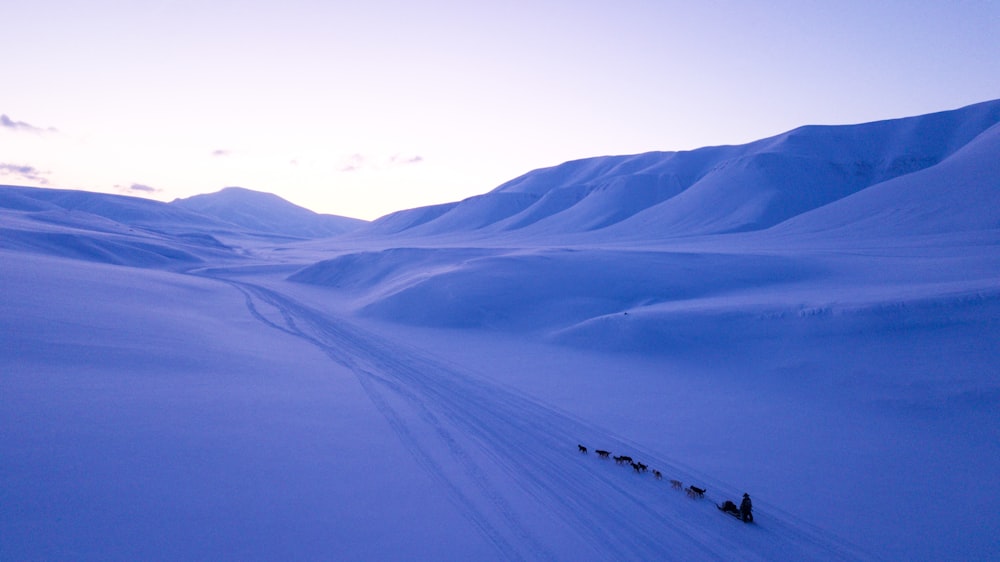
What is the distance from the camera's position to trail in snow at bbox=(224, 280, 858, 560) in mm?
5719

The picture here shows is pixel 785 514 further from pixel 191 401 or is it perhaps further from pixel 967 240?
pixel 967 240

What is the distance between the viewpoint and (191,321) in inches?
626

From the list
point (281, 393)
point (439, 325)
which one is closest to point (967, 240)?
point (439, 325)

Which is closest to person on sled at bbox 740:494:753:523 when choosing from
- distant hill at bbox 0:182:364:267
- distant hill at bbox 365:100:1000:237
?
distant hill at bbox 0:182:364:267

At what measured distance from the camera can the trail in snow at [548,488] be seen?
5719 millimetres

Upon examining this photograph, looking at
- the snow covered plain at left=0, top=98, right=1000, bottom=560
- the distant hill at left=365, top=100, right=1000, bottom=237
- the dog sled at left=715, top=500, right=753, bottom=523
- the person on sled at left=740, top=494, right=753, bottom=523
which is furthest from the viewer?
the distant hill at left=365, top=100, right=1000, bottom=237

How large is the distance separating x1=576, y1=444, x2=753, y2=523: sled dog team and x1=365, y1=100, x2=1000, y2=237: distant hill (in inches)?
1863

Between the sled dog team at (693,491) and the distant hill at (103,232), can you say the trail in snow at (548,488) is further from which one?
the distant hill at (103,232)

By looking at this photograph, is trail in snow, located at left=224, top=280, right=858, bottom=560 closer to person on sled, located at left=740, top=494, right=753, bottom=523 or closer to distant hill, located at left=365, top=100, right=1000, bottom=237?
person on sled, located at left=740, top=494, right=753, bottom=523

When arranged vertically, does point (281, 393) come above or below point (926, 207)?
below

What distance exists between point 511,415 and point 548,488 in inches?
118

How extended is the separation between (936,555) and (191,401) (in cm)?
1023

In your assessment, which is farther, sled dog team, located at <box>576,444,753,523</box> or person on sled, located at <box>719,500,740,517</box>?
person on sled, located at <box>719,500,740,517</box>

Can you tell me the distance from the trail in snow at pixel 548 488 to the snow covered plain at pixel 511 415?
41 millimetres
